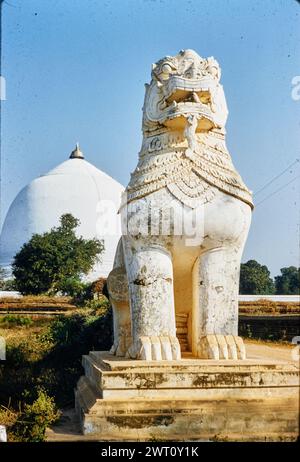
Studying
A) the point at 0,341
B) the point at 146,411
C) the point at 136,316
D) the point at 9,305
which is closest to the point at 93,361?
the point at 136,316

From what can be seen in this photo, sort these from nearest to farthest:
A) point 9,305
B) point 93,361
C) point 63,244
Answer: point 93,361
point 9,305
point 63,244

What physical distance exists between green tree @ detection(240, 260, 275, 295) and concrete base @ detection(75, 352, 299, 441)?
18442 millimetres

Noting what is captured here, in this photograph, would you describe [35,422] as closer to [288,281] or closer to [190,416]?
[190,416]

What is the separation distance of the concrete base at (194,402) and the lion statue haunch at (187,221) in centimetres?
37

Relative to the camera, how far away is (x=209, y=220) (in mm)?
4539

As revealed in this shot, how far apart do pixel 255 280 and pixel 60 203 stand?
1494cm

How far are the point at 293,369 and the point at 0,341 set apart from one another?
460cm

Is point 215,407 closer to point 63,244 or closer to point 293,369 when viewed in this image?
point 293,369

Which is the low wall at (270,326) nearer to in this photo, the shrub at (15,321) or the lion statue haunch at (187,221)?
the shrub at (15,321)

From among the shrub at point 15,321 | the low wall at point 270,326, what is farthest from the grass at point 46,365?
the low wall at point 270,326

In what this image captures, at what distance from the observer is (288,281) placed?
24953 mm

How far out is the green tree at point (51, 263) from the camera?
21297 mm

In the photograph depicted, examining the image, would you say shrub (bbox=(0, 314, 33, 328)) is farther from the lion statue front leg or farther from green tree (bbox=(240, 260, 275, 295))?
green tree (bbox=(240, 260, 275, 295))

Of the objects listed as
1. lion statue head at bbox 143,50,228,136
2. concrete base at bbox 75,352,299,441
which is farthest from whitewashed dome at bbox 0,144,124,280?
concrete base at bbox 75,352,299,441
